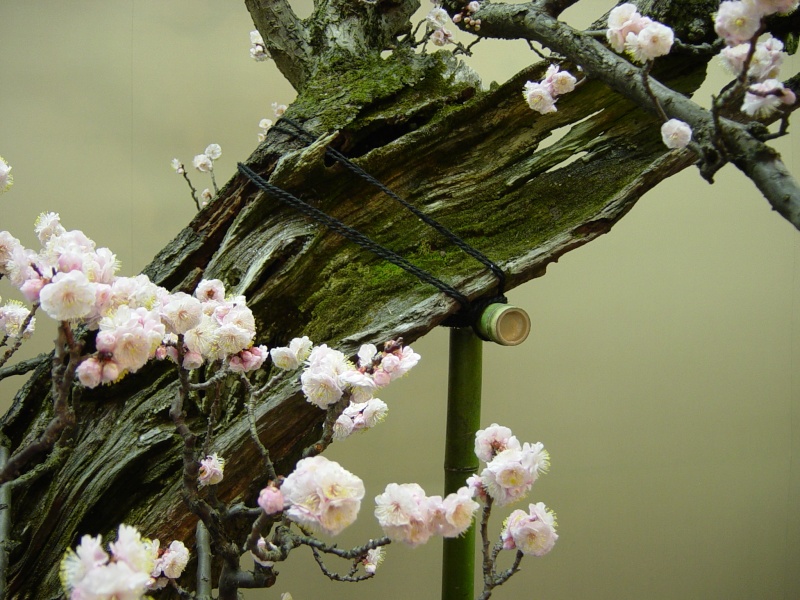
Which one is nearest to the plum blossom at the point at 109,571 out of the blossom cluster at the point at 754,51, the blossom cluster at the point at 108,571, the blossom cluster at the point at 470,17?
the blossom cluster at the point at 108,571

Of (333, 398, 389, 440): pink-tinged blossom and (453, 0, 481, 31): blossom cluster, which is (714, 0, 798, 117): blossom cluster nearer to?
(333, 398, 389, 440): pink-tinged blossom

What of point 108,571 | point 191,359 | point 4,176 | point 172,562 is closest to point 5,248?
point 4,176

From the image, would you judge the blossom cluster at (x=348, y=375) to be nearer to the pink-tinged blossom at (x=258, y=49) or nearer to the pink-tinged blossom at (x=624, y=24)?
the pink-tinged blossom at (x=624, y=24)

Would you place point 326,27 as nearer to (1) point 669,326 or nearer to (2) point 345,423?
(2) point 345,423

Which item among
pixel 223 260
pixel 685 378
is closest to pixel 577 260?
pixel 685 378

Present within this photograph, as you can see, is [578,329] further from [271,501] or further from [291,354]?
[271,501]

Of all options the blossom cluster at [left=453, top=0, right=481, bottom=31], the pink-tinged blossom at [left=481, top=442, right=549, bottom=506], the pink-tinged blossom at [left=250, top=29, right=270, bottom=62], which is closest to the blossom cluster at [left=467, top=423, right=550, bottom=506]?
the pink-tinged blossom at [left=481, top=442, right=549, bottom=506]

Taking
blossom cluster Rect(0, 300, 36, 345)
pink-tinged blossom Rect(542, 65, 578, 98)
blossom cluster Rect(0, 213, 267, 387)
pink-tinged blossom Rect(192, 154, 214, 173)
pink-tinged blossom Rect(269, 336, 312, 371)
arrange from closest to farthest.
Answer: blossom cluster Rect(0, 213, 267, 387), pink-tinged blossom Rect(269, 336, 312, 371), blossom cluster Rect(0, 300, 36, 345), pink-tinged blossom Rect(542, 65, 578, 98), pink-tinged blossom Rect(192, 154, 214, 173)
